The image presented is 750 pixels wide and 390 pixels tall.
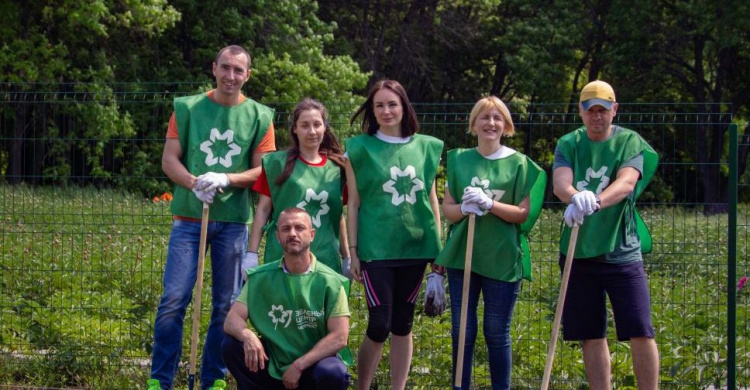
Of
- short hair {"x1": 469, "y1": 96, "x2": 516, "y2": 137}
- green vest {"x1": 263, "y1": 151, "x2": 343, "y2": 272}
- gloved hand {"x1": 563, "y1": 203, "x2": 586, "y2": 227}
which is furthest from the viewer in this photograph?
green vest {"x1": 263, "y1": 151, "x2": 343, "y2": 272}

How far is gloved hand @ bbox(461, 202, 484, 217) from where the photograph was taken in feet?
18.5

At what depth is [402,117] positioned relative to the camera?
6.00 metres

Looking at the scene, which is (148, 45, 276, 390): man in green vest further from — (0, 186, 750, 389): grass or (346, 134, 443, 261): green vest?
(0, 186, 750, 389): grass

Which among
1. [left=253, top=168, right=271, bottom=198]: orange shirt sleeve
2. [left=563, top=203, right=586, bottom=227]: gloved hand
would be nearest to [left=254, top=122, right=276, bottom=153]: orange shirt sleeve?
[left=253, top=168, right=271, bottom=198]: orange shirt sleeve

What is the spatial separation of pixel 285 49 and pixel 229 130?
19544mm

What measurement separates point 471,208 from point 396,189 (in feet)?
1.51

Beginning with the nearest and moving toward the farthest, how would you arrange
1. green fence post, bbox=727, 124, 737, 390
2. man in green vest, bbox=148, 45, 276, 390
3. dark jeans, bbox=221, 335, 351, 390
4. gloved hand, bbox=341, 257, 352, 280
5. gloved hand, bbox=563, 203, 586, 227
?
dark jeans, bbox=221, 335, 351, 390 → gloved hand, bbox=563, 203, 586, 227 → man in green vest, bbox=148, 45, 276, 390 → gloved hand, bbox=341, 257, 352, 280 → green fence post, bbox=727, 124, 737, 390

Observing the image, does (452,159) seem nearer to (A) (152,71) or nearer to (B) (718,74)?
(A) (152,71)

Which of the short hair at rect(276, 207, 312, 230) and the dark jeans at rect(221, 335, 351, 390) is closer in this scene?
the dark jeans at rect(221, 335, 351, 390)

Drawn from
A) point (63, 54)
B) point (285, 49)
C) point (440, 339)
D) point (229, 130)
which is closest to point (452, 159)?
point (229, 130)

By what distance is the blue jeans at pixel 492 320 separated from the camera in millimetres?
5707

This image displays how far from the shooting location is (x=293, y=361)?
5.48 m

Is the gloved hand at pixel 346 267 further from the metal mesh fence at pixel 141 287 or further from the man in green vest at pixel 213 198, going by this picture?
the metal mesh fence at pixel 141 287

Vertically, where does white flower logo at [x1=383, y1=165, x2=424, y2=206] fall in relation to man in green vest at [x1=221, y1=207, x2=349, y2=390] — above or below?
above
